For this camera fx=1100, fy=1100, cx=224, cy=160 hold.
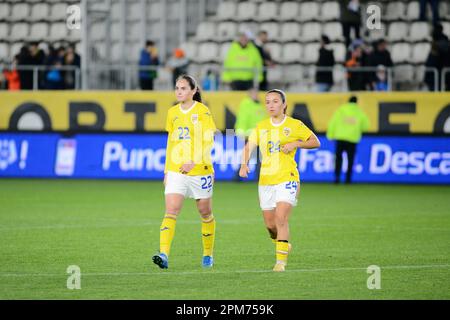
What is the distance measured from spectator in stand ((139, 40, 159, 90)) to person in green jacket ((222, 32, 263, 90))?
1817mm

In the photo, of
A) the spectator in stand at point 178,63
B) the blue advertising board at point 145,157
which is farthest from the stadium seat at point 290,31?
the blue advertising board at point 145,157

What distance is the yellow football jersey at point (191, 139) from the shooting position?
11.3 m

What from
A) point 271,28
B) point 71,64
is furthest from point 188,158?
point 271,28

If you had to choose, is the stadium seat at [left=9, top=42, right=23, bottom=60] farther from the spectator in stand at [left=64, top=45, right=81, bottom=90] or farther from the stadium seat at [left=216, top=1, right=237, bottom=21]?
the stadium seat at [left=216, top=1, right=237, bottom=21]

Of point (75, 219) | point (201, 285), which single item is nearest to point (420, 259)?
point (201, 285)

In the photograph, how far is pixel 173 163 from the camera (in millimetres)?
11258

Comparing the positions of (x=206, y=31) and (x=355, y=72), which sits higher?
(x=206, y=31)

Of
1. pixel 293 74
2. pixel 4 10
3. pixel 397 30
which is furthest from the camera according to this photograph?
pixel 4 10

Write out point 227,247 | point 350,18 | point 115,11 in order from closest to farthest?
point 227,247 < point 350,18 < point 115,11

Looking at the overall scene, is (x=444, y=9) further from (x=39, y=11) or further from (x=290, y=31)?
(x=39, y=11)

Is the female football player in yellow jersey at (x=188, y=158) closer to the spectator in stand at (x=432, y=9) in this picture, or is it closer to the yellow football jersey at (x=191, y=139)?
the yellow football jersey at (x=191, y=139)

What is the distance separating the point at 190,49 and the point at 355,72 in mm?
5508

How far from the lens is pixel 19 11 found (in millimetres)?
33656

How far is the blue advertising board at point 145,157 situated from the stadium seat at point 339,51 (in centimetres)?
370
